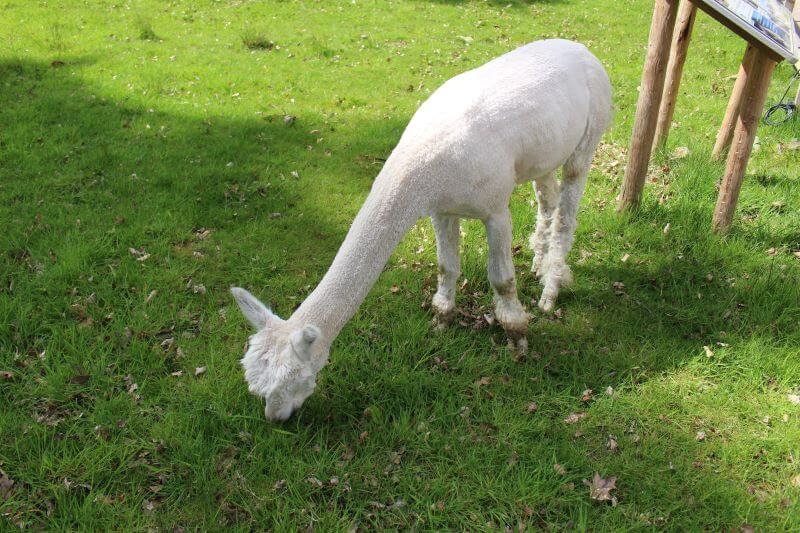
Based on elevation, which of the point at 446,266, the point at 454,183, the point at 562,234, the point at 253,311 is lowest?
the point at 446,266

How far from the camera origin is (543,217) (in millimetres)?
5074

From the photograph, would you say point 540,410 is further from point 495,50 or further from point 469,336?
point 495,50

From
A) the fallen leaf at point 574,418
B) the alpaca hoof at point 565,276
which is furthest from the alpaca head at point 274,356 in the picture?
the alpaca hoof at point 565,276

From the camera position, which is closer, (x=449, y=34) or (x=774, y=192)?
(x=774, y=192)

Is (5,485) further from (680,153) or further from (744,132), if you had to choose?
(680,153)

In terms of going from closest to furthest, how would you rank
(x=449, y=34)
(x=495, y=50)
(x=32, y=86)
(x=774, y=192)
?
(x=774, y=192)
(x=32, y=86)
(x=495, y=50)
(x=449, y=34)

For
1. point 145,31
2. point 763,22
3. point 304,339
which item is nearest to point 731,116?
point 763,22

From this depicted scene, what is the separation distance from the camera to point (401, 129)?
773cm

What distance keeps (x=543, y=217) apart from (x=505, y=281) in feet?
4.10

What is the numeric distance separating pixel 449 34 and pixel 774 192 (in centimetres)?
773

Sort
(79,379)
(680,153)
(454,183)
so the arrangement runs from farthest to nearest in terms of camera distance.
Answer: (680,153) → (79,379) → (454,183)

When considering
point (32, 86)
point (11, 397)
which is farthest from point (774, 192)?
point (32, 86)

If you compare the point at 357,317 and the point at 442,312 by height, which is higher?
the point at 442,312

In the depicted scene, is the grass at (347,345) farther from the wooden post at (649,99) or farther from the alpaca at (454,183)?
the alpaca at (454,183)
